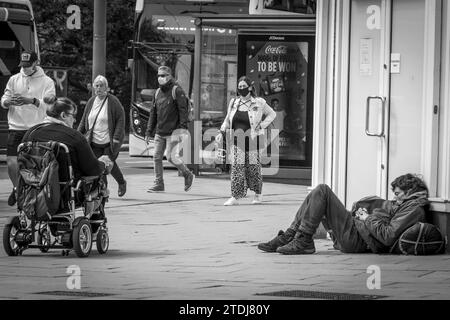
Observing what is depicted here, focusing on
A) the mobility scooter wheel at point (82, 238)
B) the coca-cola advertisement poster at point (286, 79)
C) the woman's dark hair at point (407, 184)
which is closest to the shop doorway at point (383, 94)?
the woman's dark hair at point (407, 184)

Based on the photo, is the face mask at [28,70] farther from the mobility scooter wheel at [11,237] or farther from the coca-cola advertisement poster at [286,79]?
the coca-cola advertisement poster at [286,79]

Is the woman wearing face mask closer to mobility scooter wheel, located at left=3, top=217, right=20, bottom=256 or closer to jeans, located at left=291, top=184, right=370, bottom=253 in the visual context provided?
jeans, located at left=291, top=184, right=370, bottom=253

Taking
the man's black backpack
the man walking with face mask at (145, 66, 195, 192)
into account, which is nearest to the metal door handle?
the man's black backpack

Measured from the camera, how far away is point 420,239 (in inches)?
439

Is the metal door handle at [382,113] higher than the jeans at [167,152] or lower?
higher

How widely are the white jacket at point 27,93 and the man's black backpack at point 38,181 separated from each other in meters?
4.42

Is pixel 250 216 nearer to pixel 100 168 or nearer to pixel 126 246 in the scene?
pixel 126 246

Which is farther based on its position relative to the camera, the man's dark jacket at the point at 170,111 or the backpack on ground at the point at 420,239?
the man's dark jacket at the point at 170,111

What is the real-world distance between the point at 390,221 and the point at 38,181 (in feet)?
10.2

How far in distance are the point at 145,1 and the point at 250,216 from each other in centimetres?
1268

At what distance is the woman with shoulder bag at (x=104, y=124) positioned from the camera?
16.6 m

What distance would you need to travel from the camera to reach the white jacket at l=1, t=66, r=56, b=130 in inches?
616

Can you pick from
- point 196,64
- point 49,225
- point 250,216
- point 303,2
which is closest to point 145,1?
point 196,64

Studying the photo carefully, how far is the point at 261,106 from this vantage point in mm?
17406
